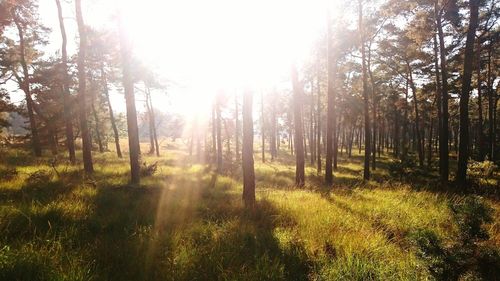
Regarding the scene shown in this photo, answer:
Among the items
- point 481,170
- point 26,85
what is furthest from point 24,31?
point 481,170

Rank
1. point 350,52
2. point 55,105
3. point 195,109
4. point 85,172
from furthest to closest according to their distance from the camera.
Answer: point 195,109
point 55,105
point 350,52
point 85,172

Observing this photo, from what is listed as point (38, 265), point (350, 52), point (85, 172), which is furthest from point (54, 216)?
point (350, 52)

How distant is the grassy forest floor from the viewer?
4.69 m

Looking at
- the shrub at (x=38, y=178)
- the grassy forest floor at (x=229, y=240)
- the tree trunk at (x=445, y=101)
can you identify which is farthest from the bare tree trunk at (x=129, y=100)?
the tree trunk at (x=445, y=101)

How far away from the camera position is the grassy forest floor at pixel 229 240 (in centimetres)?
469

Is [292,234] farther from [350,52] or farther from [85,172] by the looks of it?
[350,52]

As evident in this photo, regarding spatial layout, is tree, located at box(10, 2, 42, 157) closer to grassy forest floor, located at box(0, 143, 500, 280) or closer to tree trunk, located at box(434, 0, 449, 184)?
grassy forest floor, located at box(0, 143, 500, 280)

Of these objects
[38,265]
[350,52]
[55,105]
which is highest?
[350,52]

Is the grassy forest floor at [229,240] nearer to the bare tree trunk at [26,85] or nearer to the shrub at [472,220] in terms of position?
the shrub at [472,220]

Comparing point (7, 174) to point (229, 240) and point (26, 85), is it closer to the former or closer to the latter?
point (229, 240)

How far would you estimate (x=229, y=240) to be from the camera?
5926mm

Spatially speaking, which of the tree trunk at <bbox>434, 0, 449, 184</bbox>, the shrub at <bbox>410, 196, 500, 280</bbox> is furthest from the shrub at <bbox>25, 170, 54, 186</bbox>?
the tree trunk at <bbox>434, 0, 449, 184</bbox>

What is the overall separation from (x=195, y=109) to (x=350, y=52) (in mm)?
24838

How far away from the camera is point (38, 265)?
4.21 meters
